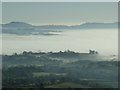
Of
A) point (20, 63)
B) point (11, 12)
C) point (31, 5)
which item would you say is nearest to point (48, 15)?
point (31, 5)

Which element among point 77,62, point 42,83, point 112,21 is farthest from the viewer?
point 112,21

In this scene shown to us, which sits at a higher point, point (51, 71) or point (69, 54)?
point (51, 71)

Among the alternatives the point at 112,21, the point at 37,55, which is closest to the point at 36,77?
the point at 37,55

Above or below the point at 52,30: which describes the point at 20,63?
below

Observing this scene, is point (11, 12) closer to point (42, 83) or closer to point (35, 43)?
point (35, 43)

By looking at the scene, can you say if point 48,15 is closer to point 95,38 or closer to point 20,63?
point 95,38

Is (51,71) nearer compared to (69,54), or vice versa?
(51,71)

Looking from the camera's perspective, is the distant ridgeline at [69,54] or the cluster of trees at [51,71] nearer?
the cluster of trees at [51,71]

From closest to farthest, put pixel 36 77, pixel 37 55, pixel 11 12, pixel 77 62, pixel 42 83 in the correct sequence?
pixel 42 83
pixel 36 77
pixel 77 62
pixel 37 55
pixel 11 12

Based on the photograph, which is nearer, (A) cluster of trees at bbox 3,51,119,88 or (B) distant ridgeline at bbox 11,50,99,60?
(A) cluster of trees at bbox 3,51,119,88

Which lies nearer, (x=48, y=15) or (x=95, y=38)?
(x=95, y=38)
